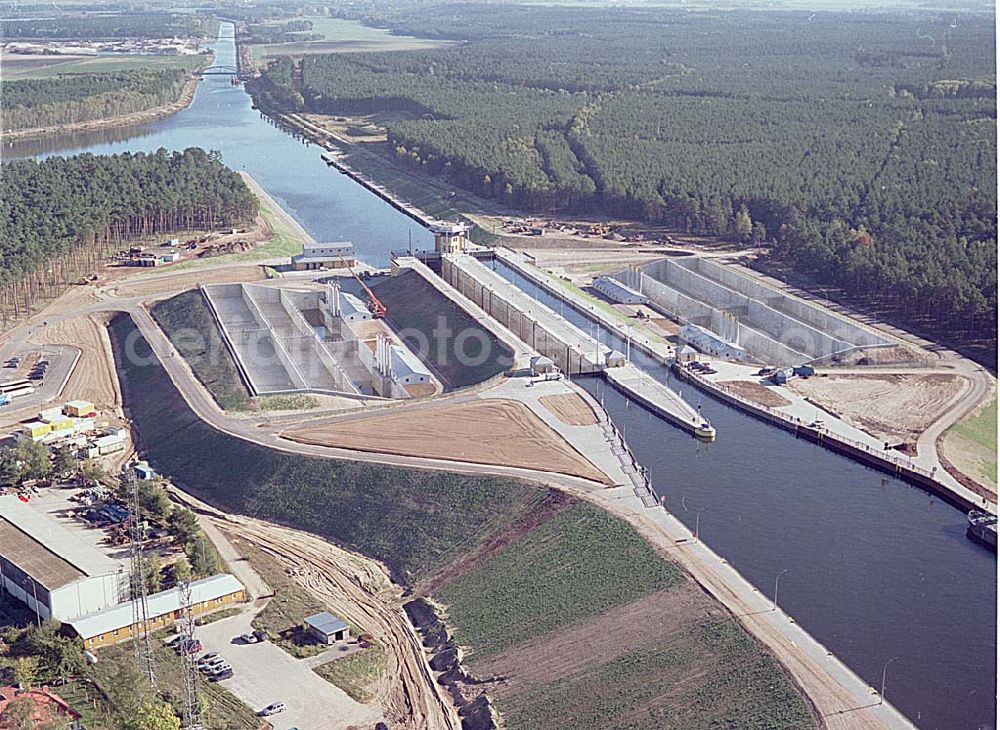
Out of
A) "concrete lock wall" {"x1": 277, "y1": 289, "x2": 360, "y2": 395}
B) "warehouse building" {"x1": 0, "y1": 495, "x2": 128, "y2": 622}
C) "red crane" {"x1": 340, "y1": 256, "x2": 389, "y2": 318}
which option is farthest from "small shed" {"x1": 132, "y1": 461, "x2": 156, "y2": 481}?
"red crane" {"x1": 340, "y1": 256, "x2": 389, "y2": 318}

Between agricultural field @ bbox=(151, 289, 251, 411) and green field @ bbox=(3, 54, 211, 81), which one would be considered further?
green field @ bbox=(3, 54, 211, 81)

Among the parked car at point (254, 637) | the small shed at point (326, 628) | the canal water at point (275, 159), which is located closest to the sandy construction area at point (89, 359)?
the canal water at point (275, 159)

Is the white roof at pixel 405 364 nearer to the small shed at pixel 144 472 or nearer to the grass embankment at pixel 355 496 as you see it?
the grass embankment at pixel 355 496

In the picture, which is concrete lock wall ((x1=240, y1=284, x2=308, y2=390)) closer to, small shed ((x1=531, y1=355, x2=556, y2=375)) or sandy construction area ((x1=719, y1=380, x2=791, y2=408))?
small shed ((x1=531, y1=355, x2=556, y2=375))

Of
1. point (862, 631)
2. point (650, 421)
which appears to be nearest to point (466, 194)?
point (650, 421)

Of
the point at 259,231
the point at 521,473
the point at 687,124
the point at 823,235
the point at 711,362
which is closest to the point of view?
the point at 521,473

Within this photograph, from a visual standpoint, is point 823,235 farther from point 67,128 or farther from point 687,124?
point 67,128
